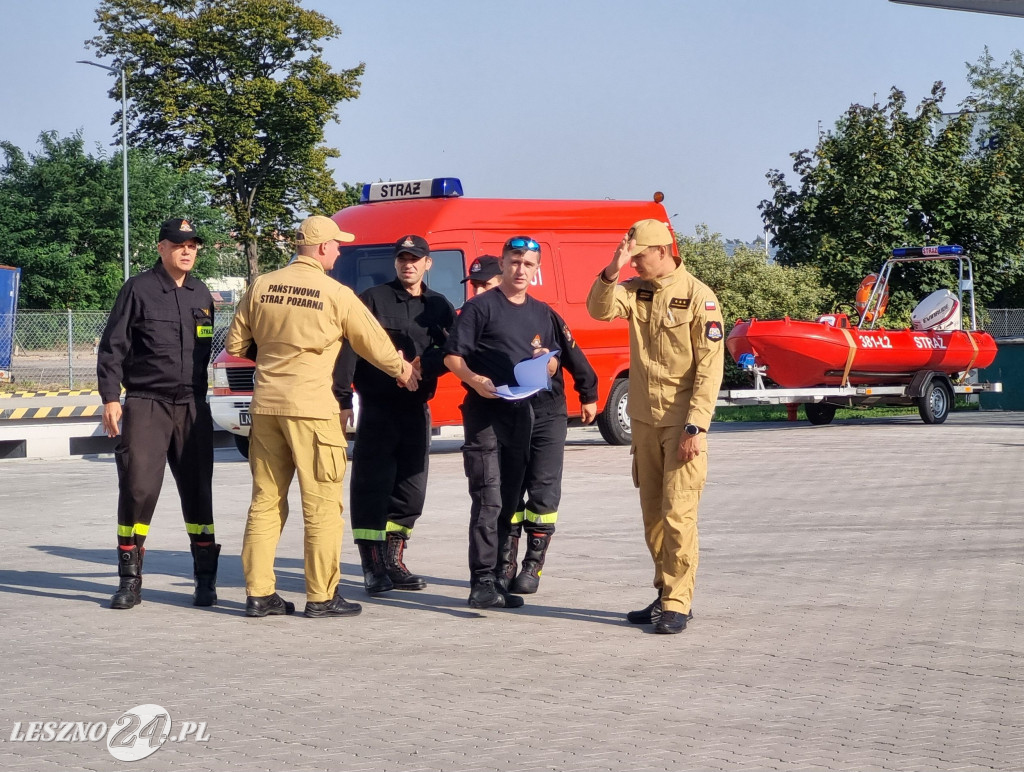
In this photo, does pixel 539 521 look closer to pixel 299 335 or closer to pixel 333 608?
pixel 333 608

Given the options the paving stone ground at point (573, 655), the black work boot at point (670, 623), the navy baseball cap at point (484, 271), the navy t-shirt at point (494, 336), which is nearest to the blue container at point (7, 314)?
the paving stone ground at point (573, 655)

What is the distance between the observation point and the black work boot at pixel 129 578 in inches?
283

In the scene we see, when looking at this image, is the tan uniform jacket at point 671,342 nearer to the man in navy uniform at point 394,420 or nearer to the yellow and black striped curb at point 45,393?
the man in navy uniform at point 394,420

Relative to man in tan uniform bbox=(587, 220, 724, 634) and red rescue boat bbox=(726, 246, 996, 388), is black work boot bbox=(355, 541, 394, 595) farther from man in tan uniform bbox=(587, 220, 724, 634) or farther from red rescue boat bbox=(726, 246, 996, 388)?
red rescue boat bbox=(726, 246, 996, 388)

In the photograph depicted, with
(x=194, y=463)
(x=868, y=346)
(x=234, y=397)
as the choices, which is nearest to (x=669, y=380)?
(x=194, y=463)

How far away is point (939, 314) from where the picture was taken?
21.0 m

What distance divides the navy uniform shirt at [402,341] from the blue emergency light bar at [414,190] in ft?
23.8

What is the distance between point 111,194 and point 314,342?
38659 millimetres

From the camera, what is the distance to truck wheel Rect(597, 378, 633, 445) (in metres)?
16.2

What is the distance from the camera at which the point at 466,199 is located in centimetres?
1501

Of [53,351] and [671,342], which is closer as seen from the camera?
[671,342]

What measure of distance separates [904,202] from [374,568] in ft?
79.5

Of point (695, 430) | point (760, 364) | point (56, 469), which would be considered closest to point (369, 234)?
point (56, 469)

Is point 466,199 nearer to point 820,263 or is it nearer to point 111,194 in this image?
point 820,263
